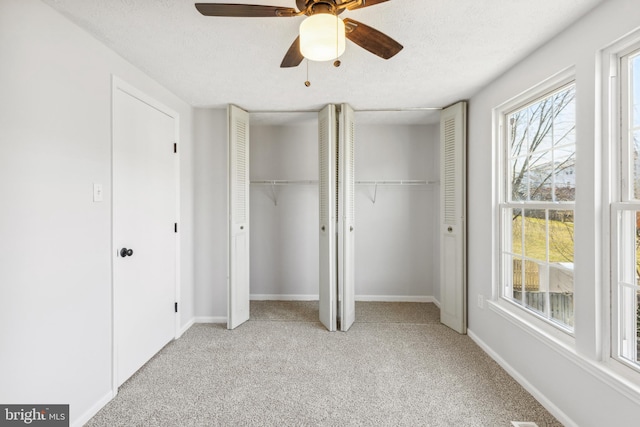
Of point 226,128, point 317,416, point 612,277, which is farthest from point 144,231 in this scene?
point 612,277

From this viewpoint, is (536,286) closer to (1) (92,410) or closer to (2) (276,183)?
(2) (276,183)

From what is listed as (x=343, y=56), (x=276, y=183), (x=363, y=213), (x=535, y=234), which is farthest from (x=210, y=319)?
(x=535, y=234)

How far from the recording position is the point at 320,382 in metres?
2.11

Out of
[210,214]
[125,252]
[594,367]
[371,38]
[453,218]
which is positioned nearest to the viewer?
[371,38]

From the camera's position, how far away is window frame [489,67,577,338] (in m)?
1.80

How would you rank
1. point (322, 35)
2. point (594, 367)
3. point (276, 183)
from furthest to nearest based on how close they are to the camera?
point (276, 183), point (594, 367), point (322, 35)

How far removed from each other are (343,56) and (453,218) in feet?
6.19

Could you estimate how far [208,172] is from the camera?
3.17 meters

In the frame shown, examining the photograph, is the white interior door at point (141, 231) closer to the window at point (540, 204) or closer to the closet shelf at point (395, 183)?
the closet shelf at point (395, 183)

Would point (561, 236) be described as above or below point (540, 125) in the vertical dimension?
below

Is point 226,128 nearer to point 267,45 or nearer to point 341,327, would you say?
point 267,45

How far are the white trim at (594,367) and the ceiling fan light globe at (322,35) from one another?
1983 mm

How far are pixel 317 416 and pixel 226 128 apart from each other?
2.74 m

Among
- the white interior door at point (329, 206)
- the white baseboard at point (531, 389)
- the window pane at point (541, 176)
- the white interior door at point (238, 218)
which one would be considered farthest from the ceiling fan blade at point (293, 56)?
the white baseboard at point (531, 389)
